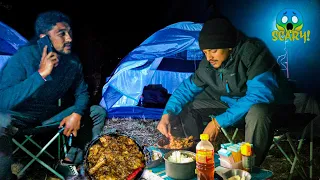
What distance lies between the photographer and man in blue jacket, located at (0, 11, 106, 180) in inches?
109

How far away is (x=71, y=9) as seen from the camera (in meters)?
8.09

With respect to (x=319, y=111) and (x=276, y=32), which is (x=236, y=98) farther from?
(x=276, y=32)

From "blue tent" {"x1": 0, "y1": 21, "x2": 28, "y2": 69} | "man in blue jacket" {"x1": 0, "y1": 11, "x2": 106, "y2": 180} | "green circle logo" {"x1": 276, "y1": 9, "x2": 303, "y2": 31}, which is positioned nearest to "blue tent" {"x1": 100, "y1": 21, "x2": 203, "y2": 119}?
"man in blue jacket" {"x1": 0, "y1": 11, "x2": 106, "y2": 180}

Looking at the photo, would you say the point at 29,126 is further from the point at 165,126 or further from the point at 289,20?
the point at 289,20

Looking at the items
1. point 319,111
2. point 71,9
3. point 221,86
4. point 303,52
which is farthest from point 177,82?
point 71,9

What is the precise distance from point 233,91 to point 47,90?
1988 mm

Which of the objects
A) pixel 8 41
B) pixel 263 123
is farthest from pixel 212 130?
pixel 8 41

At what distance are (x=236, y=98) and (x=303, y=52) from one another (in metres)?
4.34

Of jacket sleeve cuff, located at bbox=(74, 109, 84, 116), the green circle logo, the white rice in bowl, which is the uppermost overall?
the green circle logo

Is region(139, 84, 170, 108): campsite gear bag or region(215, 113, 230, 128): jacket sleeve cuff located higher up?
region(215, 113, 230, 128): jacket sleeve cuff

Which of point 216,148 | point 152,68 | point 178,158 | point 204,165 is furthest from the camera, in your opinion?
point 152,68

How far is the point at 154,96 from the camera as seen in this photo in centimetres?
438

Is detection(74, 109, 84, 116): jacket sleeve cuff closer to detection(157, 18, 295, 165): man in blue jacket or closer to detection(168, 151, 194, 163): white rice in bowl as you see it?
detection(157, 18, 295, 165): man in blue jacket

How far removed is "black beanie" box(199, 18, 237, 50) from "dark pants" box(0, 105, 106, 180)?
4.17ft
